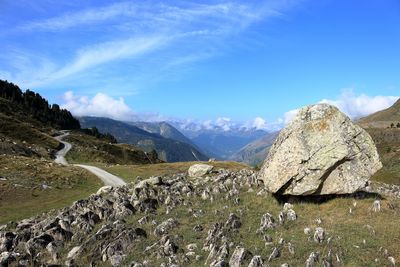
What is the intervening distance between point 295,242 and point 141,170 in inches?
2849

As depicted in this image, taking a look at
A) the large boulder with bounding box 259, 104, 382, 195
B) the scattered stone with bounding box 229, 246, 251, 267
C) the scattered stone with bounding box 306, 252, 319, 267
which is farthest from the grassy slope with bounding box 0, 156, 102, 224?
the scattered stone with bounding box 306, 252, 319, 267

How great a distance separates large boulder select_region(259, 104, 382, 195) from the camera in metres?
29.5

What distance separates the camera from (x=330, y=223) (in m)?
25.9

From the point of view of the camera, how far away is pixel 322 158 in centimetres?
2966

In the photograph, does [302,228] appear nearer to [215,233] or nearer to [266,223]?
[266,223]

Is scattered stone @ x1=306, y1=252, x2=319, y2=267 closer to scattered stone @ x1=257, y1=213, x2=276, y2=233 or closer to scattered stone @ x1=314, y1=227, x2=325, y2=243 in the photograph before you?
scattered stone @ x1=314, y1=227, x2=325, y2=243

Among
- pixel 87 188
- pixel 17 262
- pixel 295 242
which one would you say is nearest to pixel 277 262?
pixel 295 242

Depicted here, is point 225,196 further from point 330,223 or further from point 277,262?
point 277,262

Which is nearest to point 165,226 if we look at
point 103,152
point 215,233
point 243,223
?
point 215,233

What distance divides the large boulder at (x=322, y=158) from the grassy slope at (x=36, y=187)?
32548 mm

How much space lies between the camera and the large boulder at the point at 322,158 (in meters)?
29.5

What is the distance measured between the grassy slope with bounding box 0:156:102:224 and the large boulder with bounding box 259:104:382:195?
107 feet

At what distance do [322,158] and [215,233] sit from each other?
10.3m

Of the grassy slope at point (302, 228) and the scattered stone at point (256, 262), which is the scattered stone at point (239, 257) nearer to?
the scattered stone at point (256, 262)
